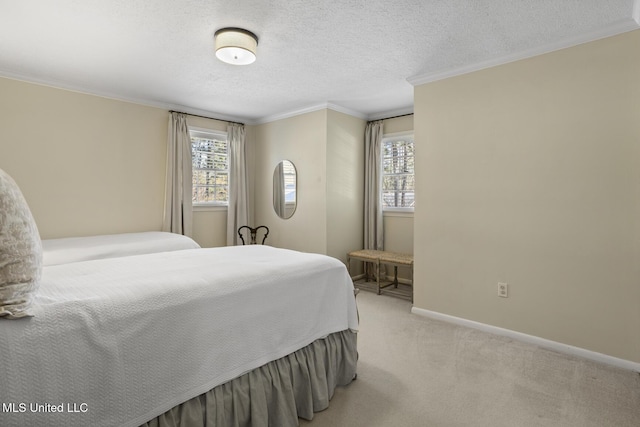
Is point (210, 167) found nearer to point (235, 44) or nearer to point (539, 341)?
point (235, 44)

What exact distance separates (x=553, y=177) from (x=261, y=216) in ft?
13.1

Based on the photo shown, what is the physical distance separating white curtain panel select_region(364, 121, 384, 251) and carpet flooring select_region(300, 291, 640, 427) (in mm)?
2163

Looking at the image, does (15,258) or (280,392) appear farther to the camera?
(280,392)

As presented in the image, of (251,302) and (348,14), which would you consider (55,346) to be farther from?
(348,14)

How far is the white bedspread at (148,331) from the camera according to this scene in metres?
1.02

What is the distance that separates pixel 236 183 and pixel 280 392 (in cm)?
397

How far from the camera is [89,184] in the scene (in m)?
3.94

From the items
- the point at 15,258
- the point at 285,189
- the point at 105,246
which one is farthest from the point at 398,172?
the point at 15,258

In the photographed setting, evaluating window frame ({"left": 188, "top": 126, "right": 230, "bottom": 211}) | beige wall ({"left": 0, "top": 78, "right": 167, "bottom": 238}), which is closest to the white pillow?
beige wall ({"left": 0, "top": 78, "right": 167, "bottom": 238})

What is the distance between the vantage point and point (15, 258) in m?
1.06

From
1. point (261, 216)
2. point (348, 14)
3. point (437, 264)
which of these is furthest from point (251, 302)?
point (261, 216)

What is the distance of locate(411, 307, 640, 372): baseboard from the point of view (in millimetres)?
2442

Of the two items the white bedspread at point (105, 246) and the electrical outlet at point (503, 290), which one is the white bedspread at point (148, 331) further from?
the electrical outlet at point (503, 290)

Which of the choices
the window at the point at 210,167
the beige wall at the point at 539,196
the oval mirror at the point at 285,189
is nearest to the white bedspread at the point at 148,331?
the beige wall at the point at 539,196
